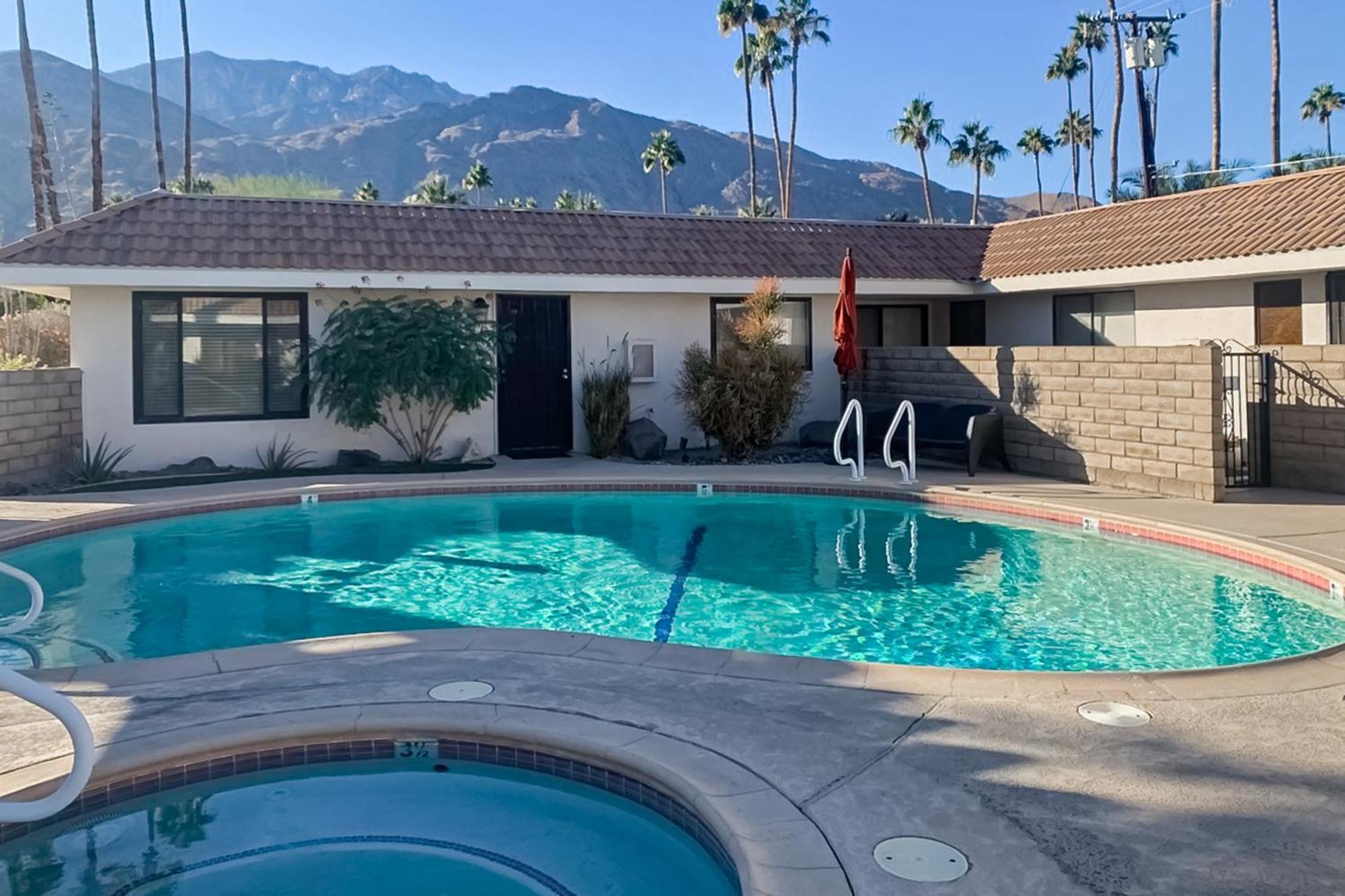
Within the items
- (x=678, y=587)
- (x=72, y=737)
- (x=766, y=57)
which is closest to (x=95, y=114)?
(x=766, y=57)

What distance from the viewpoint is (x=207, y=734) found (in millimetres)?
4910

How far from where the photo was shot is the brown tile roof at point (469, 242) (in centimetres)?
1479

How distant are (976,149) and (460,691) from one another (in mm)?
60771

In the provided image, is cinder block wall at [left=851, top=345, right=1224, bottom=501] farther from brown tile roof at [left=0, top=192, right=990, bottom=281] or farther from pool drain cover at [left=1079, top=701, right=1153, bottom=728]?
pool drain cover at [left=1079, top=701, right=1153, bottom=728]

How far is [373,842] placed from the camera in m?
4.52

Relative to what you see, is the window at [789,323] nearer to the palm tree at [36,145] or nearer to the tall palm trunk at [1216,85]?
the palm tree at [36,145]

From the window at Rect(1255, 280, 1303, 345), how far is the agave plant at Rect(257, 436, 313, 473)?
1327 centimetres

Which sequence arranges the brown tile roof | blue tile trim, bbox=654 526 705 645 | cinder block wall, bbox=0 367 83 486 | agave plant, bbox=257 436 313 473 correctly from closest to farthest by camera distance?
1. blue tile trim, bbox=654 526 705 645
2. cinder block wall, bbox=0 367 83 486
3. the brown tile roof
4. agave plant, bbox=257 436 313 473

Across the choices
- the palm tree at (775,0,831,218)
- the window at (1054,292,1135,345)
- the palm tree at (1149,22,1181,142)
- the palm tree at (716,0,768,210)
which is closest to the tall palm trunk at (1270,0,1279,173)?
the palm tree at (1149,22,1181,142)

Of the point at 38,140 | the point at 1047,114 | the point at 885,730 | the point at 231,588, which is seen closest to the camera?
the point at 885,730

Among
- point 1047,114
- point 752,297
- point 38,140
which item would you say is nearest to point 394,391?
point 752,297

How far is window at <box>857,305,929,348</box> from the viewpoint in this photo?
20.0 m

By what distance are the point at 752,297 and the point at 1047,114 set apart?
5139 cm

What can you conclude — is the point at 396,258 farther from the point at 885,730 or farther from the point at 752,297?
the point at 885,730
